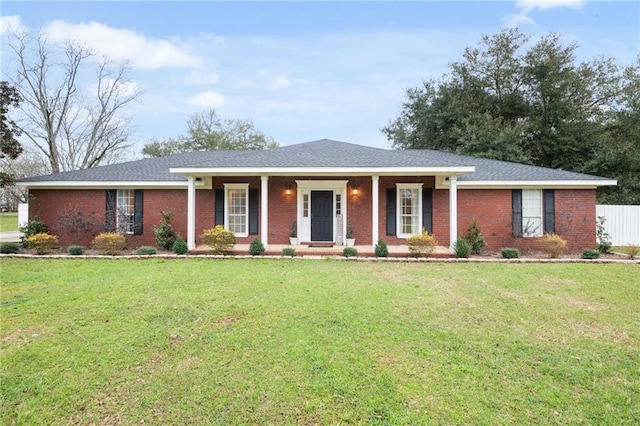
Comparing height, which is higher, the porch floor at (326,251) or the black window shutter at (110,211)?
the black window shutter at (110,211)

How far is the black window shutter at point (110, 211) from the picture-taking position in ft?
39.9

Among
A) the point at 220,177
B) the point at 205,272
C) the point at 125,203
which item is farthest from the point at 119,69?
the point at 205,272

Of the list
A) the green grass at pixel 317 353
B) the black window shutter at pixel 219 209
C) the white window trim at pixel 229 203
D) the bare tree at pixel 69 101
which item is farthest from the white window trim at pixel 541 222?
the bare tree at pixel 69 101

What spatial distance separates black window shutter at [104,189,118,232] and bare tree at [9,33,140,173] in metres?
14.8

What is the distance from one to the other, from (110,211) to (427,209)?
1216cm

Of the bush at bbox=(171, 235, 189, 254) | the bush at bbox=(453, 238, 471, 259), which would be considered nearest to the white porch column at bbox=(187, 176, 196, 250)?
the bush at bbox=(171, 235, 189, 254)

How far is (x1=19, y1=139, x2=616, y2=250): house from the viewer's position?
11.4 meters

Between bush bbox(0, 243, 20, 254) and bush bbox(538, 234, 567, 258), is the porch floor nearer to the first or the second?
bush bbox(538, 234, 567, 258)

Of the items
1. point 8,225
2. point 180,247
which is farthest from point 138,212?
point 8,225

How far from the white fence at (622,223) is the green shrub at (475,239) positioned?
6.85 metres

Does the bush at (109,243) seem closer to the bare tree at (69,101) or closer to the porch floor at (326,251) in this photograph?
the porch floor at (326,251)

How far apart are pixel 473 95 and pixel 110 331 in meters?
24.9

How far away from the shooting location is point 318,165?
10.4 metres

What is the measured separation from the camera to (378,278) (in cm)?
709
